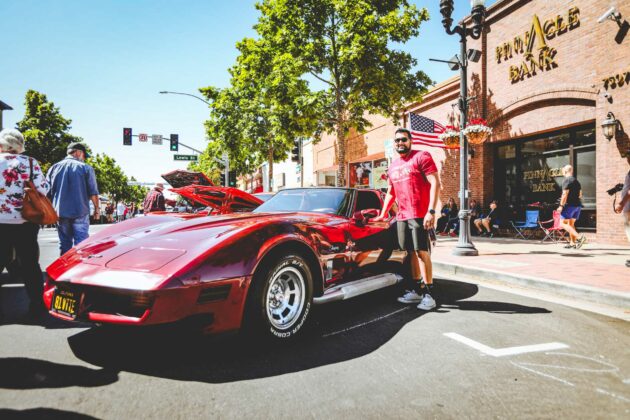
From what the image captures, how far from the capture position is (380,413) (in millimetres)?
1870

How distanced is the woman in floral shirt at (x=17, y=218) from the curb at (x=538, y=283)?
16.9 ft

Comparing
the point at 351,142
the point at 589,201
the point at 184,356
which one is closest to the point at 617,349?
the point at 184,356

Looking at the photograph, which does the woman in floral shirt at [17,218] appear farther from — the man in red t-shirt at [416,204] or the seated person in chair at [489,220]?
the seated person in chair at [489,220]

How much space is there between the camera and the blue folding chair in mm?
10570

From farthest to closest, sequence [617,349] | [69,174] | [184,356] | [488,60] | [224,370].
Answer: [488,60] → [69,174] → [617,349] → [184,356] → [224,370]

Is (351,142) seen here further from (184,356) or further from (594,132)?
(184,356)

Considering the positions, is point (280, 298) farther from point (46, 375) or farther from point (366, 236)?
point (46, 375)

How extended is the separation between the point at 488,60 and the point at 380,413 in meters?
13.9

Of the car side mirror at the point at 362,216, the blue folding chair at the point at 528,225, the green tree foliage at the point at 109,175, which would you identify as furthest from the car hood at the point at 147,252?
the green tree foliage at the point at 109,175

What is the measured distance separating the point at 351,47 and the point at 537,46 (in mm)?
5407

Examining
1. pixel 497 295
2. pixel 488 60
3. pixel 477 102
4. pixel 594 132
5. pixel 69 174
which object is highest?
pixel 488 60

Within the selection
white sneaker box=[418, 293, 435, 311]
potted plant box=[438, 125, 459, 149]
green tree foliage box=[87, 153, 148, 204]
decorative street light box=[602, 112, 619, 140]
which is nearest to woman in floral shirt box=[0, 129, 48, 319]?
white sneaker box=[418, 293, 435, 311]

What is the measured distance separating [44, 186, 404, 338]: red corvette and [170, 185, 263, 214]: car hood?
150cm

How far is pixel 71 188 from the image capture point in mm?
4379
